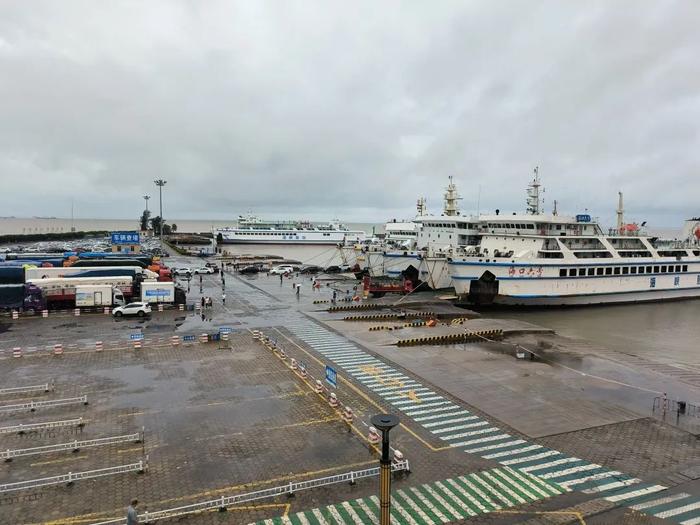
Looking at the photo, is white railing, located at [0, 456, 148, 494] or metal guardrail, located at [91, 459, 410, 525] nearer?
metal guardrail, located at [91, 459, 410, 525]

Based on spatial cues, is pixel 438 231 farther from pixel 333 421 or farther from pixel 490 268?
pixel 333 421

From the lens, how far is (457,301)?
44938 mm

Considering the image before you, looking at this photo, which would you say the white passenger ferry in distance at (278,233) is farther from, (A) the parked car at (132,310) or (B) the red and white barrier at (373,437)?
(B) the red and white barrier at (373,437)

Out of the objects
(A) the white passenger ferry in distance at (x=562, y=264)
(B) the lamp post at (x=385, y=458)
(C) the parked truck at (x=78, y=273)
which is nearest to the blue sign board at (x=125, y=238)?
(C) the parked truck at (x=78, y=273)

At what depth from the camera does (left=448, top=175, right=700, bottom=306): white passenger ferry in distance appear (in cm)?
4353

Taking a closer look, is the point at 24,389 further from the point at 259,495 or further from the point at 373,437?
the point at 373,437

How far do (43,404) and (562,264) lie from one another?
42052 mm

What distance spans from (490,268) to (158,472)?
35973mm

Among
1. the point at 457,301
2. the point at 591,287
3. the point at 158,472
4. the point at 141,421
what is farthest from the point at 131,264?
the point at 591,287

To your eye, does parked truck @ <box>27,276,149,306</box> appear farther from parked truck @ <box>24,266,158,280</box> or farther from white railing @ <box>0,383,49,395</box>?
white railing @ <box>0,383,49,395</box>

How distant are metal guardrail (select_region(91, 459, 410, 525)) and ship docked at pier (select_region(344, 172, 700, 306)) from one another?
33194 mm

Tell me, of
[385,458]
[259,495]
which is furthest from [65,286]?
[385,458]

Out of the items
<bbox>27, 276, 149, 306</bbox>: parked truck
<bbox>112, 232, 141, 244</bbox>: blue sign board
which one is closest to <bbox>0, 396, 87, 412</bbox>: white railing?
<bbox>27, 276, 149, 306</bbox>: parked truck

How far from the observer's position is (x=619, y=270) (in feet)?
159
